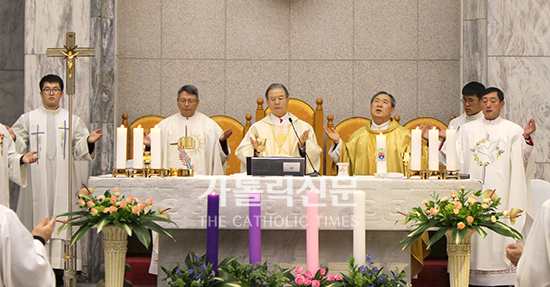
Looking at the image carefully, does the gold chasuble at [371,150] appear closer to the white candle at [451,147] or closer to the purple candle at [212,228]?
the white candle at [451,147]

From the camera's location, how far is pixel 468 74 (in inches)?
247

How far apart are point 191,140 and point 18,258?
319cm

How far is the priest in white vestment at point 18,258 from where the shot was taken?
2.27 m

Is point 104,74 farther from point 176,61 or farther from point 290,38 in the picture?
point 290,38

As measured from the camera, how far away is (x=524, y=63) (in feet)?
19.5

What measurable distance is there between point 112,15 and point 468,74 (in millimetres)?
4146

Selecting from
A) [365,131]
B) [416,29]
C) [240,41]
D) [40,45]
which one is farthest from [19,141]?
[416,29]

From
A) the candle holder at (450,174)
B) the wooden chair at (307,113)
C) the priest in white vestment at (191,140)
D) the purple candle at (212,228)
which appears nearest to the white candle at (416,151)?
the candle holder at (450,174)

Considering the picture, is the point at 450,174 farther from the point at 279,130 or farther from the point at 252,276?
the point at 279,130

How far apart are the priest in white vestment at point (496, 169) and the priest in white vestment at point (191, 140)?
7.99ft

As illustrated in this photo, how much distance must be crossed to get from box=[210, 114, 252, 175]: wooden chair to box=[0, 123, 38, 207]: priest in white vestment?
2143 mm

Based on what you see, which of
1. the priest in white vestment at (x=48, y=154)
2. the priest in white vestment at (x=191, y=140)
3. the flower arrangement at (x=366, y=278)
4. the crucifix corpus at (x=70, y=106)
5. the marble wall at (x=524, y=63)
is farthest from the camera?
the marble wall at (x=524, y=63)

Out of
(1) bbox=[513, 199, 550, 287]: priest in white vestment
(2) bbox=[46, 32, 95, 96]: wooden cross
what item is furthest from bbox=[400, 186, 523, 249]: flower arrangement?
(2) bbox=[46, 32, 95, 96]: wooden cross

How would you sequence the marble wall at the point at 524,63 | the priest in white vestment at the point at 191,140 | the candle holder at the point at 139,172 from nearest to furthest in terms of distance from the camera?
the candle holder at the point at 139,172
the priest in white vestment at the point at 191,140
the marble wall at the point at 524,63
